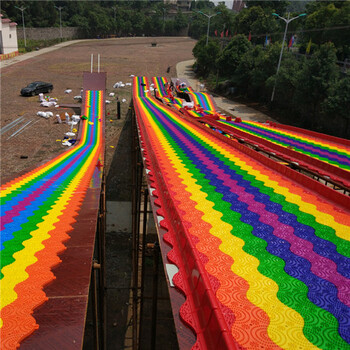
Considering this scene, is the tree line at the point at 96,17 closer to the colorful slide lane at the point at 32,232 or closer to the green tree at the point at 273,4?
the green tree at the point at 273,4

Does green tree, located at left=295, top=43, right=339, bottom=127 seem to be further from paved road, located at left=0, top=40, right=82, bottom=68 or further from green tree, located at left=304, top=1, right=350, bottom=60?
paved road, located at left=0, top=40, right=82, bottom=68

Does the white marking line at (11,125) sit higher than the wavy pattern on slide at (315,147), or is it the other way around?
the wavy pattern on slide at (315,147)

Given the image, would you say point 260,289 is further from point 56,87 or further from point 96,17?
point 96,17

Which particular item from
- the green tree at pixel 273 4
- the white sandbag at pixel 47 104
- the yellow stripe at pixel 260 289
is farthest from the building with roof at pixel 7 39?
the yellow stripe at pixel 260 289

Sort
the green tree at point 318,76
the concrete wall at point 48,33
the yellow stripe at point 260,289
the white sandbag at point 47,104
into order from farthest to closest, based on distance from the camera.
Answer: the concrete wall at point 48,33
the white sandbag at point 47,104
the green tree at point 318,76
the yellow stripe at point 260,289

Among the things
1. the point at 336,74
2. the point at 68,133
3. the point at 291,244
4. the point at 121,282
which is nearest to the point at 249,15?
the point at 336,74

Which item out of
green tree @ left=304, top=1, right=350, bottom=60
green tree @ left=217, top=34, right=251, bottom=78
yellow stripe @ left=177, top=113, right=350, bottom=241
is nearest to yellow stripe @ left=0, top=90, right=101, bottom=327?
yellow stripe @ left=177, top=113, right=350, bottom=241

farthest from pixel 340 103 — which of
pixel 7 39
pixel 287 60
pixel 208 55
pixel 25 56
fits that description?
pixel 25 56
